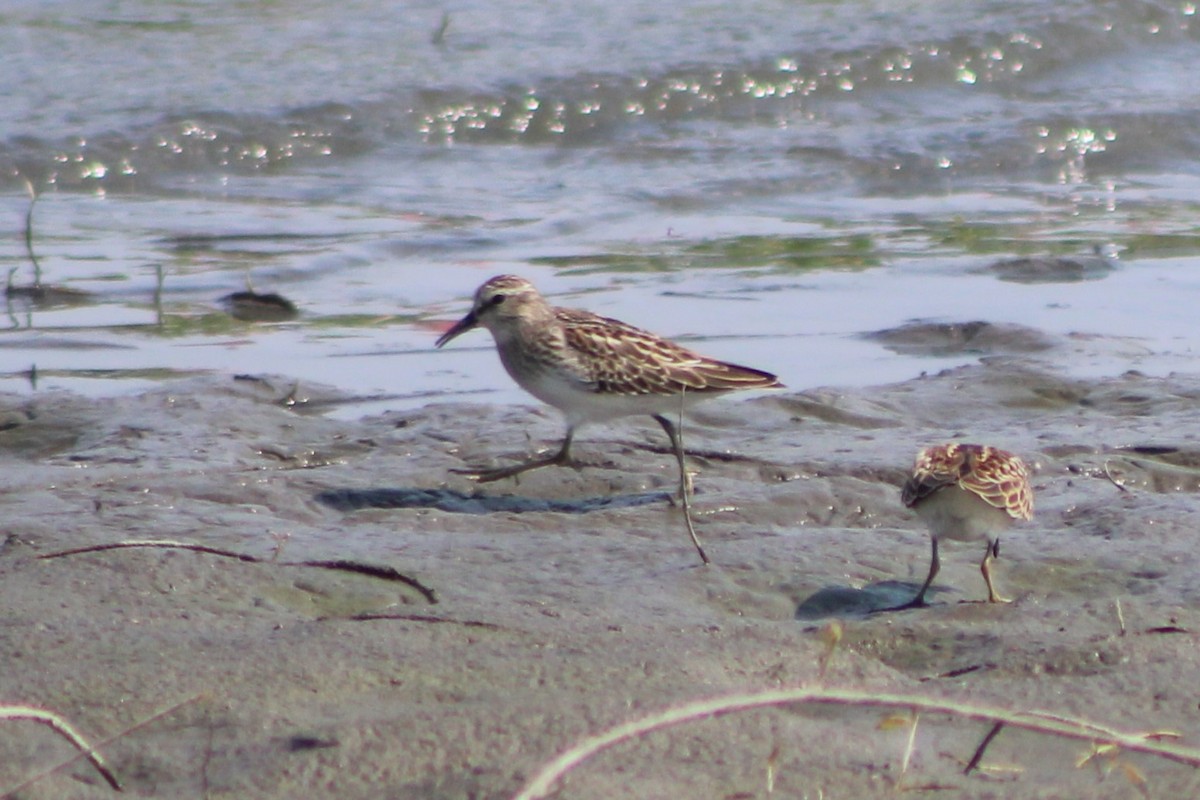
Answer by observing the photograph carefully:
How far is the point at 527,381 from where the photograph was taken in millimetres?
6277

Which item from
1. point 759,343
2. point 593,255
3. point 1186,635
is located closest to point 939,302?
point 759,343

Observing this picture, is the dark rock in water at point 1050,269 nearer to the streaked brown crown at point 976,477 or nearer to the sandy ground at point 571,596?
the sandy ground at point 571,596

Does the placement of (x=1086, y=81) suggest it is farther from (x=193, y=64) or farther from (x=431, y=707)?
(x=431, y=707)

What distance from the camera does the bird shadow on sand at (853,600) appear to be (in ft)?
14.6

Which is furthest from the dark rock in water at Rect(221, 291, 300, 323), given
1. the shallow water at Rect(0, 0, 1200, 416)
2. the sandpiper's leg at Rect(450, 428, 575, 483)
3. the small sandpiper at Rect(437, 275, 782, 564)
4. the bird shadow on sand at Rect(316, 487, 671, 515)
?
the bird shadow on sand at Rect(316, 487, 671, 515)

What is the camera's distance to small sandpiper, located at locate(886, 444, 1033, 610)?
4.55m

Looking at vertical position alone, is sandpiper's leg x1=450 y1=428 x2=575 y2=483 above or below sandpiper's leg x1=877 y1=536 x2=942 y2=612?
below

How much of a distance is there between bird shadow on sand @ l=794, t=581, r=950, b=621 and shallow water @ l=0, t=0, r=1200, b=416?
2.65m

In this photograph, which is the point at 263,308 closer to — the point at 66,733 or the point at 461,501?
the point at 461,501

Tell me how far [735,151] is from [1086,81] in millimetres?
3817

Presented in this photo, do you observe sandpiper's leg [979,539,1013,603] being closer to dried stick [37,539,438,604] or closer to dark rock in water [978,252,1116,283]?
dried stick [37,539,438,604]

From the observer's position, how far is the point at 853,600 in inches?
179

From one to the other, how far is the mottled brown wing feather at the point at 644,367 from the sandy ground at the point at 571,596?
10.1 inches

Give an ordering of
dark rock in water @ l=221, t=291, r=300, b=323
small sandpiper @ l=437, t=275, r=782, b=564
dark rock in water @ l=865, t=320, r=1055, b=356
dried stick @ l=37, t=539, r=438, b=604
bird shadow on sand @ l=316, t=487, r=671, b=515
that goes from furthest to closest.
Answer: dark rock in water @ l=221, t=291, r=300, b=323, dark rock in water @ l=865, t=320, r=1055, b=356, small sandpiper @ l=437, t=275, r=782, b=564, bird shadow on sand @ l=316, t=487, r=671, b=515, dried stick @ l=37, t=539, r=438, b=604
